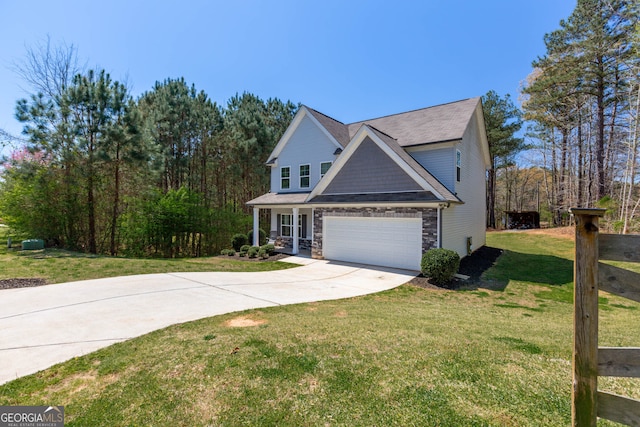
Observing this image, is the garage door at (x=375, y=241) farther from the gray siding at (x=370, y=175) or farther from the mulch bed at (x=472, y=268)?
the gray siding at (x=370, y=175)

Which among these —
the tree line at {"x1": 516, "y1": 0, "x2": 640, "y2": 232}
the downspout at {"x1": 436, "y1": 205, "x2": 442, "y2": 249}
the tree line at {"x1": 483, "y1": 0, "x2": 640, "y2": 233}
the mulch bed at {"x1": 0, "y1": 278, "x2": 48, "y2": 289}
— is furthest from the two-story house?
the mulch bed at {"x1": 0, "y1": 278, "x2": 48, "y2": 289}

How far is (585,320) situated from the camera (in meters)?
1.90

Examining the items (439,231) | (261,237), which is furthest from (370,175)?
(261,237)

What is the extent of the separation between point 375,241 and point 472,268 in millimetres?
4256

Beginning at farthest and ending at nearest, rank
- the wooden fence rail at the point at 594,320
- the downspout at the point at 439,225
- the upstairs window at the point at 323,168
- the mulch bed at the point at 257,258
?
the upstairs window at the point at 323,168 < the mulch bed at the point at 257,258 < the downspout at the point at 439,225 < the wooden fence rail at the point at 594,320

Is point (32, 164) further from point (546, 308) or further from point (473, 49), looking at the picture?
point (473, 49)

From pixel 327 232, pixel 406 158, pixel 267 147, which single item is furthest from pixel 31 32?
pixel 406 158

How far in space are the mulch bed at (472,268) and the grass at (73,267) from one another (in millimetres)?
5471

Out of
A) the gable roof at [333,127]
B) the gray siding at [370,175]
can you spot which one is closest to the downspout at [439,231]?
the gray siding at [370,175]

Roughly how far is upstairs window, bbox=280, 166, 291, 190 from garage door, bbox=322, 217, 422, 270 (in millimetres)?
5363

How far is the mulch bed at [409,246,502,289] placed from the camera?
31.7 feet

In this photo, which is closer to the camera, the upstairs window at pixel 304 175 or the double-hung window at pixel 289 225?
the upstairs window at pixel 304 175

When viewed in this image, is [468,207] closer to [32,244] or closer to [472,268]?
[472,268]

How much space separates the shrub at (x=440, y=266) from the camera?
31.0 ft
